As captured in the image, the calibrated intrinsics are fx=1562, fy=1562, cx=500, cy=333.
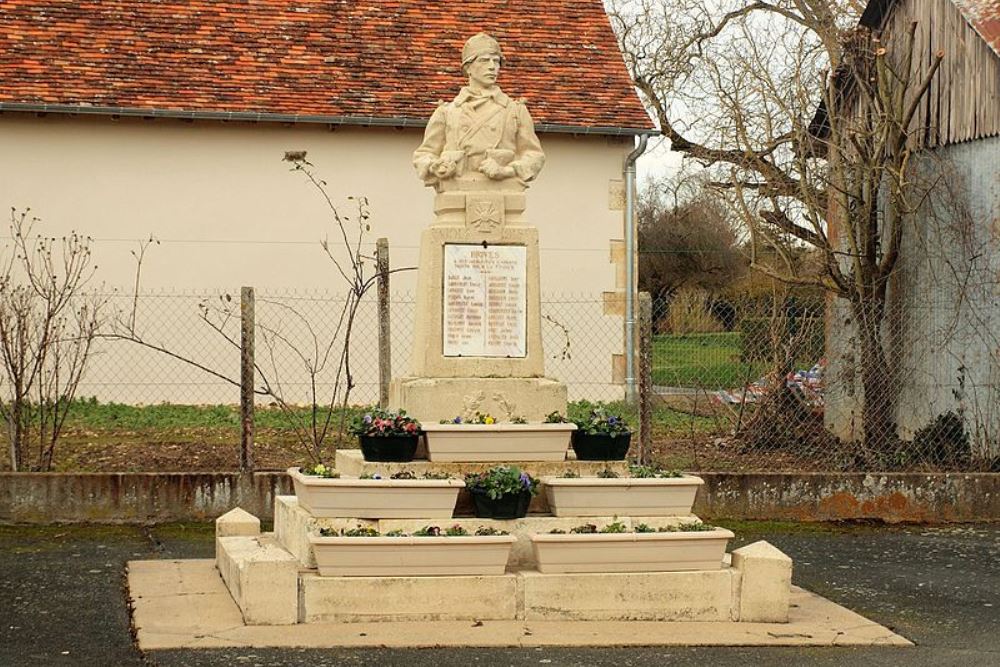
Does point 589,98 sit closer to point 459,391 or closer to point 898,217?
point 898,217

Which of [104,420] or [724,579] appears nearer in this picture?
[724,579]

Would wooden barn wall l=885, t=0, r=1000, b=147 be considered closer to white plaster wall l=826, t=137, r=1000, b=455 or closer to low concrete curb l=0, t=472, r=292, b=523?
white plaster wall l=826, t=137, r=1000, b=455

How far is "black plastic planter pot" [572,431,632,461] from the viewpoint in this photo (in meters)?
9.43

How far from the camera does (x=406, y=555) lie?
27.7ft

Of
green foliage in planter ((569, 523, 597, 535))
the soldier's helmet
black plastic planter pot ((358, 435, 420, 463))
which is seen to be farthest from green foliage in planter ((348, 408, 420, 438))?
the soldier's helmet

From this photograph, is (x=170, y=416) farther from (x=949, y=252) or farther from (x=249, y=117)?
(x=949, y=252)

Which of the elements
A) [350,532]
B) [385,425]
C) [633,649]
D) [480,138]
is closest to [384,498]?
[350,532]

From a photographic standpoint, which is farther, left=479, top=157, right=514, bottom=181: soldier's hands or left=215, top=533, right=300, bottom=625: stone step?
left=479, top=157, right=514, bottom=181: soldier's hands

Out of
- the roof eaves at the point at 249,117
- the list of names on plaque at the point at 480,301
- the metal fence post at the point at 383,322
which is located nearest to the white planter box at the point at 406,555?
the list of names on plaque at the point at 480,301

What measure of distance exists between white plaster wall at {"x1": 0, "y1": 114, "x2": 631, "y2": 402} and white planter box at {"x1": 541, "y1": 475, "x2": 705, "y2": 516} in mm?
8790

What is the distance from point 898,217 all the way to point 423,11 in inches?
310

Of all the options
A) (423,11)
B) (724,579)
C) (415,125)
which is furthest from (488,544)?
(423,11)

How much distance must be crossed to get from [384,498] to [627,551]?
1.39 meters

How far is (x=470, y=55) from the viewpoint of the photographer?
10.0m
